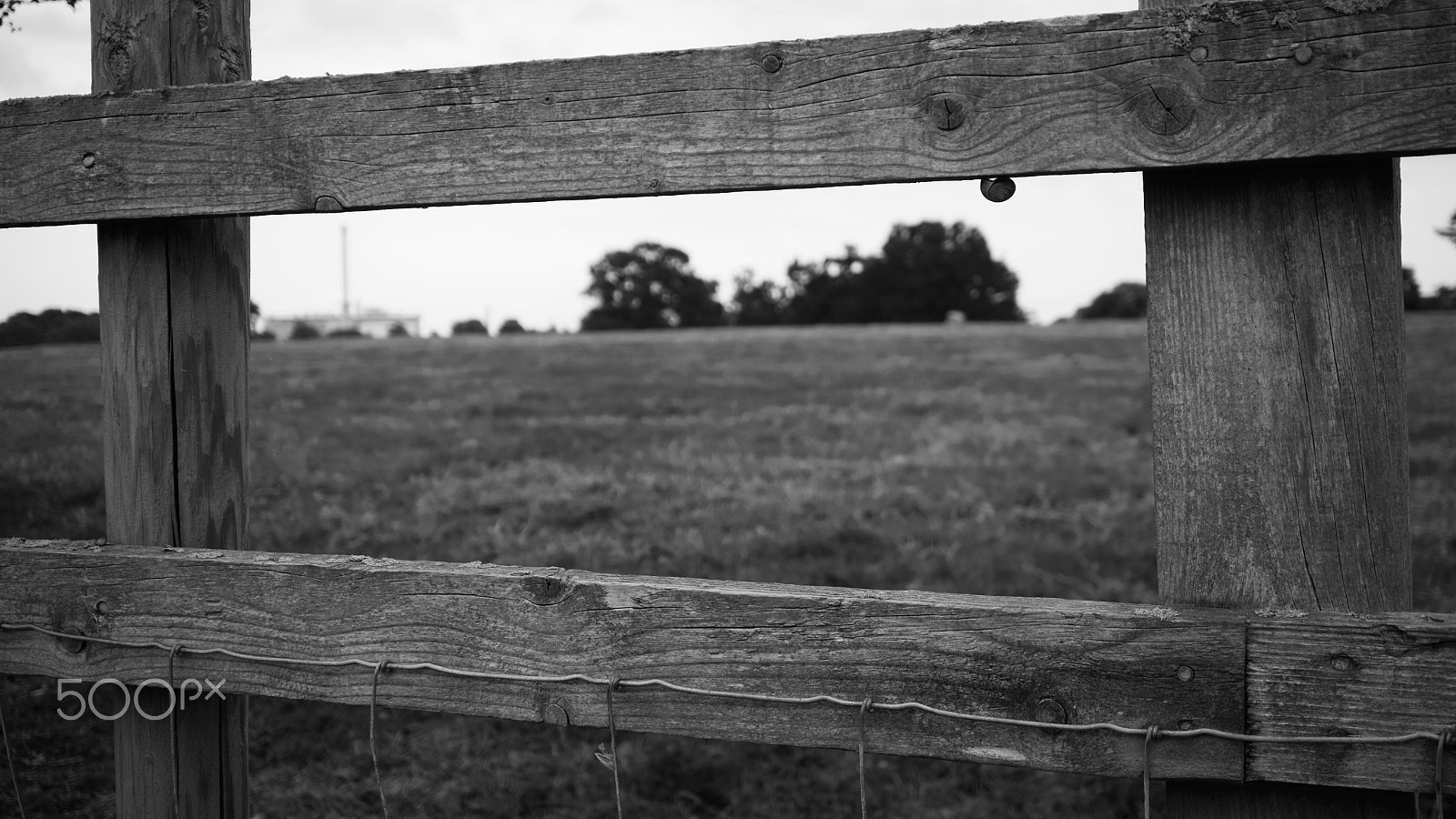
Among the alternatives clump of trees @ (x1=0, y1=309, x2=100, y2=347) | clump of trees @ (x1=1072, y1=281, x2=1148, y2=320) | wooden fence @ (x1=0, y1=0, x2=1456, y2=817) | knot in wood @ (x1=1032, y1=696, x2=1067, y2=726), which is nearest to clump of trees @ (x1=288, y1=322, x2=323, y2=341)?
clump of trees @ (x1=0, y1=309, x2=100, y2=347)

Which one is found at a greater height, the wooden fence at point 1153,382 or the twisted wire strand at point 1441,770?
the wooden fence at point 1153,382

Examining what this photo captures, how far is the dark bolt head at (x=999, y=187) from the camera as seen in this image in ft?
5.61

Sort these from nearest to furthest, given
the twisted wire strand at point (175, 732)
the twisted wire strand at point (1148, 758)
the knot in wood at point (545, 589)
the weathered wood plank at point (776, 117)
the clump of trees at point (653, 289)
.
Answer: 1. the weathered wood plank at point (776, 117)
2. the twisted wire strand at point (1148, 758)
3. the knot in wood at point (545, 589)
4. the twisted wire strand at point (175, 732)
5. the clump of trees at point (653, 289)

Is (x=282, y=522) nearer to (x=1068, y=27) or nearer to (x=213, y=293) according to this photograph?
(x=213, y=293)

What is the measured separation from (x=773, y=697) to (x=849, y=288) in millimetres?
90927

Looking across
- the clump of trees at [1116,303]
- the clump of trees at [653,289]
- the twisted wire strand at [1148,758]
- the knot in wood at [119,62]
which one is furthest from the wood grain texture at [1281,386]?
the clump of trees at [653,289]

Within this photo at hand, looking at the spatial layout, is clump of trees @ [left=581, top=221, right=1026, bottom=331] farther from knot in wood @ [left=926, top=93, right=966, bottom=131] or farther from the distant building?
knot in wood @ [left=926, top=93, right=966, bottom=131]

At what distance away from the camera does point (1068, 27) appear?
5.39 ft

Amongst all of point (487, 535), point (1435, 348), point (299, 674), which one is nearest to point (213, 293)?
point (299, 674)

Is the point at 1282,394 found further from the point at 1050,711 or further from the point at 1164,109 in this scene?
the point at 1050,711

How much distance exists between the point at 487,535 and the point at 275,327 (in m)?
19.0

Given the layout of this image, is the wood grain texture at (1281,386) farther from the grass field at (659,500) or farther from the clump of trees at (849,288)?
the clump of trees at (849,288)

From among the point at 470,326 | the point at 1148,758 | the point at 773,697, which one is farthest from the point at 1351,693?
the point at 470,326

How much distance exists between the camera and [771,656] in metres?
1.85
